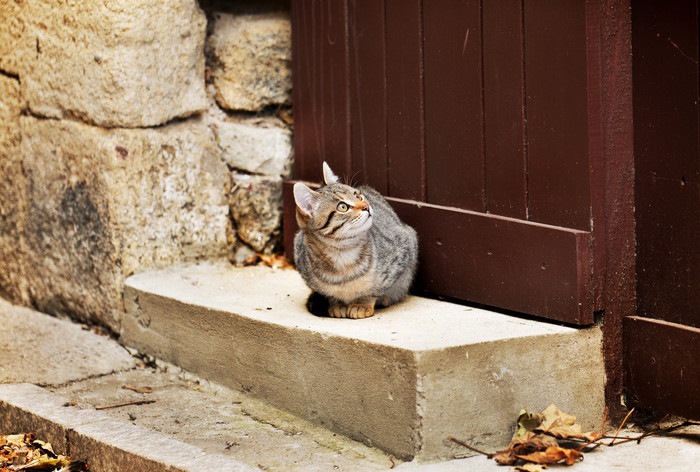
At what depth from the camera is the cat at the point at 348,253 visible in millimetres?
3721

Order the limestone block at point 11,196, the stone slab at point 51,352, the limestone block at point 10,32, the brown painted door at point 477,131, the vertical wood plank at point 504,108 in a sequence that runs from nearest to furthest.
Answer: the brown painted door at point 477,131 < the vertical wood plank at point 504,108 < the stone slab at point 51,352 < the limestone block at point 10,32 < the limestone block at point 11,196

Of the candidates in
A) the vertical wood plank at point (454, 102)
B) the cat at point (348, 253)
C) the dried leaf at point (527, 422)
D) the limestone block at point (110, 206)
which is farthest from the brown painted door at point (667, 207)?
the limestone block at point (110, 206)

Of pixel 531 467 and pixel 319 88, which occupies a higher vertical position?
pixel 319 88

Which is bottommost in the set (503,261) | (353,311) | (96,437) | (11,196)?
(96,437)

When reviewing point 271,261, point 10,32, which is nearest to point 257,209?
point 271,261

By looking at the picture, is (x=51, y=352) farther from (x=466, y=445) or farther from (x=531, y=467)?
(x=531, y=467)

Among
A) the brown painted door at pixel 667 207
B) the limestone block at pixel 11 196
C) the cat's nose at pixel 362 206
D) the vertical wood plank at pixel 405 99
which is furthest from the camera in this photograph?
the limestone block at pixel 11 196

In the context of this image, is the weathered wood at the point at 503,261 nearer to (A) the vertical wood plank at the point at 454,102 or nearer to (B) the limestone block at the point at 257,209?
(A) the vertical wood plank at the point at 454,102

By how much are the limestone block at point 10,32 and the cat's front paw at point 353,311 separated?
201cm

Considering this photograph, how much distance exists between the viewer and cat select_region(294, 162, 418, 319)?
12.2ft

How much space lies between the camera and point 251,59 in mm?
4672

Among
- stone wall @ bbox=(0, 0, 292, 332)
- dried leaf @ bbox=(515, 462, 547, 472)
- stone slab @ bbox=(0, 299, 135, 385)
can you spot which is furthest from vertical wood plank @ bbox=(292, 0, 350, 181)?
dried leaf @ bbox=(515, 462, 547, 472)

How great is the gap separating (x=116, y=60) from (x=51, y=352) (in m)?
1.23

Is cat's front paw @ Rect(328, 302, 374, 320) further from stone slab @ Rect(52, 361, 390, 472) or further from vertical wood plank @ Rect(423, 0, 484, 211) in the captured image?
vertical wood plank @ Rect(423, 0, 484, 211)
